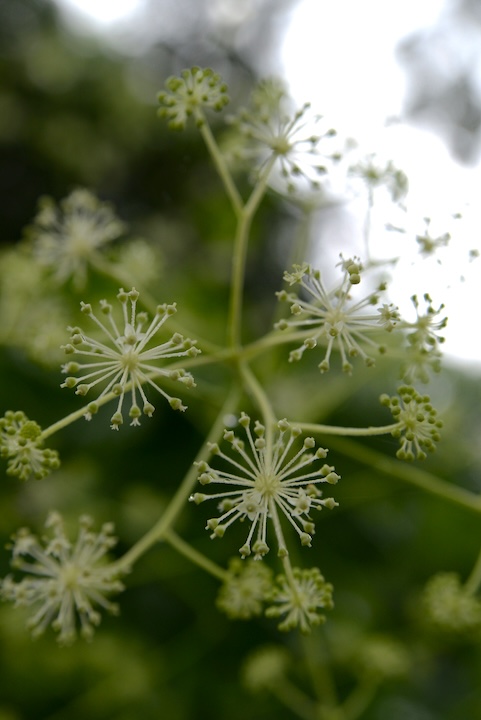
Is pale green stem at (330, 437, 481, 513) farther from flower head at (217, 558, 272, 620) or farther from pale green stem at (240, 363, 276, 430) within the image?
flower head at (217, 558, 272, 620)

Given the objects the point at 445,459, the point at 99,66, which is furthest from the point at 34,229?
the point at 99,66

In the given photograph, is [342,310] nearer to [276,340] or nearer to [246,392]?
[276,340]

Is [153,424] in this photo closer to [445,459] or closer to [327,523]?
[327,523]

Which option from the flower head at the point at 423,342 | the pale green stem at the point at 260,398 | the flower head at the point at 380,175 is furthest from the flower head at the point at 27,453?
the flower head at the point at 380,175

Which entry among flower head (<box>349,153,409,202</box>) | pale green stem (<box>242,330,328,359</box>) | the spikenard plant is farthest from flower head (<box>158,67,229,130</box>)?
pale green stem (<box>242,330,328,359</box>)

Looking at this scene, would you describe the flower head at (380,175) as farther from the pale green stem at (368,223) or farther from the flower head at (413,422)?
the flower head at (413,422)

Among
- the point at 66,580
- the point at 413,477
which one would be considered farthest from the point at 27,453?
the point at 413,477
